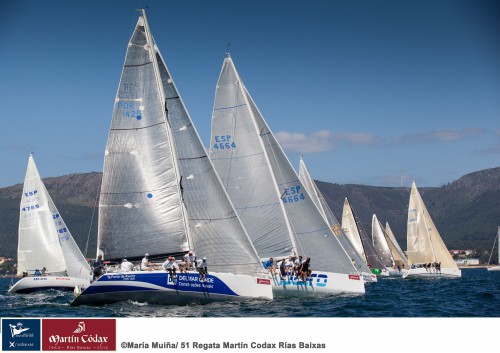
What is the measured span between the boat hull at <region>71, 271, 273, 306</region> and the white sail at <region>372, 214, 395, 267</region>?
61659 mm

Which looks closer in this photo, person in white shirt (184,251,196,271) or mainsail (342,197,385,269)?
person in white shirt (184,251,196,271)

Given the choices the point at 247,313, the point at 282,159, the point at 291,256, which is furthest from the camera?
the point at 282,159

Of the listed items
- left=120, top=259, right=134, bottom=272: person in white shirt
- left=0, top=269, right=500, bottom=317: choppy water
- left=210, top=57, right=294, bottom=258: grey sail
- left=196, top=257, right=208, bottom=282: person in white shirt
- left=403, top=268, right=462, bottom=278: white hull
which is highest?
left=210, top=57, right=294, bottom=258: grey sail

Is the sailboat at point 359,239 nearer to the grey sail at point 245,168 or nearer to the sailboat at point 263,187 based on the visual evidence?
the sailboat at point 263,187

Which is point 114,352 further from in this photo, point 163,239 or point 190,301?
point 163,239

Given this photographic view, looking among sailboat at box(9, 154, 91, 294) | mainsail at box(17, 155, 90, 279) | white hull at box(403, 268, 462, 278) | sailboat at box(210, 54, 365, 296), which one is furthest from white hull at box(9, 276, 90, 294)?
white hull at box(403, 268, 462, 278)

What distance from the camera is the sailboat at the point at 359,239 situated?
6969 cm

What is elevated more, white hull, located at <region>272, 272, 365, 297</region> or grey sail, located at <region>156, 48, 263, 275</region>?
grey sail, located at <region>156, 48, 263, 275</region>

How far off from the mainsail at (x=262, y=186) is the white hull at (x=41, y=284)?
15.4 metres

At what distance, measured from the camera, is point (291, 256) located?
30.9 m

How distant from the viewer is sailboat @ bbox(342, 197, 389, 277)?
229ft

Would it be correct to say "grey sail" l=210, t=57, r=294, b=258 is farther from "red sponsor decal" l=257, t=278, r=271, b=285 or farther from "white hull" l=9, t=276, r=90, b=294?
"white hull" l=9, t=276, r=90, b=294

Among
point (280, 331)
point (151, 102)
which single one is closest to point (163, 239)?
point (151, 102)

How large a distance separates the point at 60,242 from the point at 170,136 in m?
23.4
